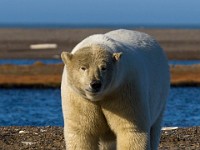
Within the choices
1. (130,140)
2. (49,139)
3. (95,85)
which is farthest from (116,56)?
(49,139)

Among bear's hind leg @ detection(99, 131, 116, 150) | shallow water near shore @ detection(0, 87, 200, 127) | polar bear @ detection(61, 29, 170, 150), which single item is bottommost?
shallow water near shore @ detection(0, 87, 200, 127)

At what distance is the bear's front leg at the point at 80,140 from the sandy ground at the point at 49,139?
13.5ft

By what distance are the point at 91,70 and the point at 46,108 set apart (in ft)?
57.6

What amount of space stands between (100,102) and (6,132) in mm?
6624

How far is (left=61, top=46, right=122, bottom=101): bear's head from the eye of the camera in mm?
7309

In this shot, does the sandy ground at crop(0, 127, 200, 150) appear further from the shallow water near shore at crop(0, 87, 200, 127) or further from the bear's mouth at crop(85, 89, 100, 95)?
the bear's mouth at crop(85, 89, 100, 95)

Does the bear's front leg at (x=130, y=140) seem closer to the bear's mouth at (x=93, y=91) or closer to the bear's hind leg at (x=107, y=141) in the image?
the bear's hind leg at (x=107, y=141)

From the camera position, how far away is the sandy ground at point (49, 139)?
12547 millimetres

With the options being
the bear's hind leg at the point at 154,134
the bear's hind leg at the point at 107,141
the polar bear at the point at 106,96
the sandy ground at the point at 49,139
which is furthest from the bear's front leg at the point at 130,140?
the sandy ground at the point at 49,139

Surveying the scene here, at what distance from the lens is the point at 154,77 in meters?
8.95

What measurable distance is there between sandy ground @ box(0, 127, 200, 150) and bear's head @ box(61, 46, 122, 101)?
4816mm

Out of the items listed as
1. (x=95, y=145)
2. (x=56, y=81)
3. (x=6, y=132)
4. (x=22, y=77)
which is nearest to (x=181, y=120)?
(x=6, y=132)

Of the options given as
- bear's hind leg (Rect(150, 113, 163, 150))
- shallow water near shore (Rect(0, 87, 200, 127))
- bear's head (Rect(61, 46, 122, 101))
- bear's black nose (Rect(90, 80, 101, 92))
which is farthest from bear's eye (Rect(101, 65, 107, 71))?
shallow water near shore (Rect(0, 87, 200, 127))

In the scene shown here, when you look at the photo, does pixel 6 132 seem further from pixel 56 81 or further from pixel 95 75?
pixel 56 81
